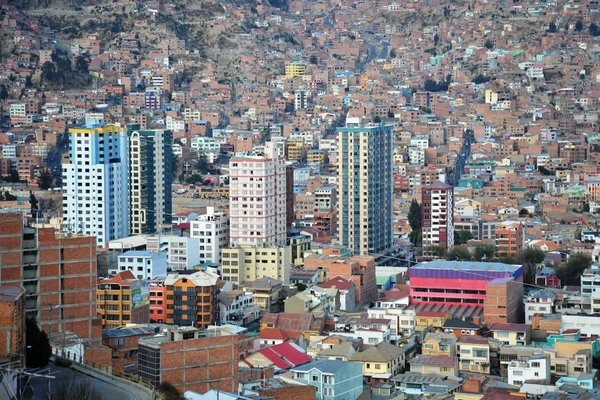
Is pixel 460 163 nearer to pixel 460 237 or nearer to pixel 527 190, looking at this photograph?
pixel 527 190

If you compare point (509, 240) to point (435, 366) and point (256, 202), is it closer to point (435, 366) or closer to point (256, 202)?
point (256, 202)

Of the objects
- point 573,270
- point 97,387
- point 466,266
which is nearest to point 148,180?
point 573,270

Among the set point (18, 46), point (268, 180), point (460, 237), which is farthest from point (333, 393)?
point (18, 46)

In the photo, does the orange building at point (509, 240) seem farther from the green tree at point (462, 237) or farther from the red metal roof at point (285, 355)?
the red metal roof at point (285, 355)

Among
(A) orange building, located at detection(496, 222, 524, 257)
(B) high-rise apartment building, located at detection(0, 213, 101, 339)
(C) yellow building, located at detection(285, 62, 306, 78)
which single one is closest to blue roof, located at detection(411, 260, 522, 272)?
(A) orange building, located at detection(496, 222, 524, 257)

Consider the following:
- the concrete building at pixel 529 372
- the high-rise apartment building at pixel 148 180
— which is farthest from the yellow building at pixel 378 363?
the high-rise apartment building at pixel 148 180

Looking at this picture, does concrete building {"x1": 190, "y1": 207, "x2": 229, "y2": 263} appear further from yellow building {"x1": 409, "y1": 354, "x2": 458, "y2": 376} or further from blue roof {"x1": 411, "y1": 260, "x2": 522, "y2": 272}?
yellow building {"x1": 409, "y1": 354, "x2": 458, "y2": 376}
